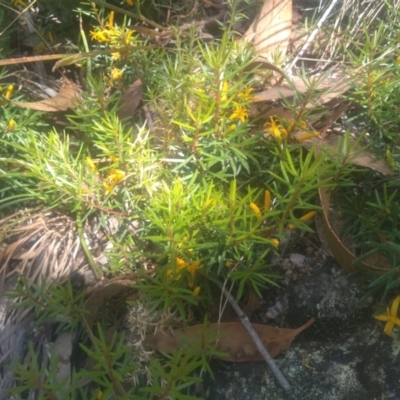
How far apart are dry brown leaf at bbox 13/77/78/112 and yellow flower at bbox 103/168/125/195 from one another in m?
0.41

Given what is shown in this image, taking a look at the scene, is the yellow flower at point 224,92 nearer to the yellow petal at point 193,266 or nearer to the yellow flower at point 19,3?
the yellow petal at point 193,266

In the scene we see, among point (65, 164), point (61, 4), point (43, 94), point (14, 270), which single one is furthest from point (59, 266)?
point (61, 4)

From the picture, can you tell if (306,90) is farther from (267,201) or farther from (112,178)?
(112,178)

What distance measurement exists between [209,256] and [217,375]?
0.41 m

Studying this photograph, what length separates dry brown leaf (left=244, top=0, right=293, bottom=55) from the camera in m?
2.42

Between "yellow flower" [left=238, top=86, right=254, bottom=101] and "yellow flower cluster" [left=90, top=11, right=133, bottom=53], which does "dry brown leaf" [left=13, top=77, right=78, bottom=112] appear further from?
"yellow flower" [left=238, top=86, right=254, bottom=101]

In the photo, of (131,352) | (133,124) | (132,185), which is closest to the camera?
(131,352)

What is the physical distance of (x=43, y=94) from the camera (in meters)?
2.49

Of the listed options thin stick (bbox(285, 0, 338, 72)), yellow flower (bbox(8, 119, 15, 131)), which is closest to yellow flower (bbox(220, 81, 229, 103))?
thin stick (bbox(285, 0, 338, 72))

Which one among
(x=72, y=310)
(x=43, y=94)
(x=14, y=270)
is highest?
(x=43, y=94)

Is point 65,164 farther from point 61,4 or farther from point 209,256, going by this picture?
point 61,4

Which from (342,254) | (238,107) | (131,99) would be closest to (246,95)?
(238,107)

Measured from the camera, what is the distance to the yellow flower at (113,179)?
1.95 m

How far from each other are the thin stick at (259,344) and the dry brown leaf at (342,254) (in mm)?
392
